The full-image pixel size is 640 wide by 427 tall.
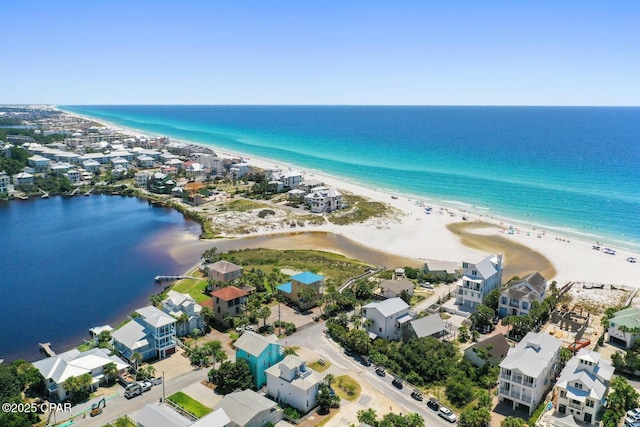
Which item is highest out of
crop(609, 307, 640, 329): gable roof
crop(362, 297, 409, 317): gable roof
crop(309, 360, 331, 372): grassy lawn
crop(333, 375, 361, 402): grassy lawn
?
crop(609, 307, 640, 329): gable roof

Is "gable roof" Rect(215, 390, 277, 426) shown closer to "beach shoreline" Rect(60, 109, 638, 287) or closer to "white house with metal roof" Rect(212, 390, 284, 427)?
"white house with metal roof" Rect(212, 390, 284, 427)

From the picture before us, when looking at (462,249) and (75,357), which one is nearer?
(75,357)

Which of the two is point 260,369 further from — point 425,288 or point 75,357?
point 425,288

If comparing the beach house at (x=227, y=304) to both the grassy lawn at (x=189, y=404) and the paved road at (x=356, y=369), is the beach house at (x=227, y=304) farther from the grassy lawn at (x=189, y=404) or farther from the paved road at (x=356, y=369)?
the grassy lawn at (x=189, y=404)

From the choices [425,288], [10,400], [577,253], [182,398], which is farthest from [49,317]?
[577,253]

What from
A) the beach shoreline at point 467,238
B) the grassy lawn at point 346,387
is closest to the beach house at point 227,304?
the grassy lawn at point 346,387

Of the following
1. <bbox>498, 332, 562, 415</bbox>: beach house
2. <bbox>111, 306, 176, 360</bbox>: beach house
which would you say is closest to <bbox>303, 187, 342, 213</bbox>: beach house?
<bbox>111, 306, 176, 360</bbox>: beach house
